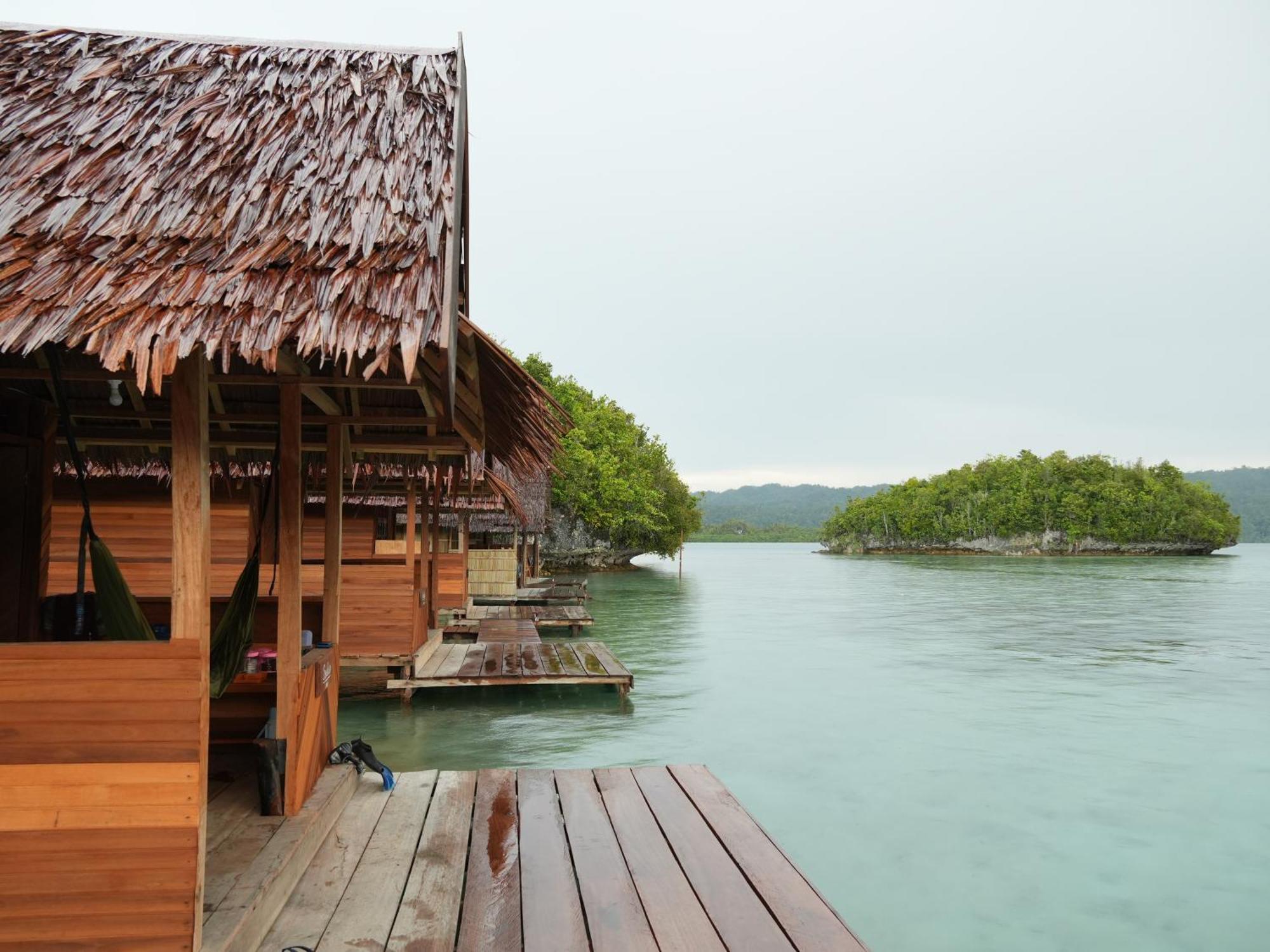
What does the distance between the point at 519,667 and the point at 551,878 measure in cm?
680

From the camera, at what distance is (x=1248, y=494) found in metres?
157

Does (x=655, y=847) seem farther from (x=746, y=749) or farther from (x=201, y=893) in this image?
(x=746, y=749)

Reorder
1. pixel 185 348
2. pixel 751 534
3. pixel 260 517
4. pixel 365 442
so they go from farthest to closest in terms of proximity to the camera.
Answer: pixel 751 534 < pixel 365 442 < pixel 260 517 < pixel 185 348

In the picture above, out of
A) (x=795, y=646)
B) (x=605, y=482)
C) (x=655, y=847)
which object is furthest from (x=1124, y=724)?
(x=605, y=482)

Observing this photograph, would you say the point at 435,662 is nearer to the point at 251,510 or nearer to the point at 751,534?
the point at 251,510

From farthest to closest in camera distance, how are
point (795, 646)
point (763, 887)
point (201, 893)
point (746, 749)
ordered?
1. point (795, 646)
2. point (746, 749)
3. point (763, 887)
4. point (201, 893)

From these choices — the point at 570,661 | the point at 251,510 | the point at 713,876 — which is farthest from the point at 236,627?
the point at 570,661

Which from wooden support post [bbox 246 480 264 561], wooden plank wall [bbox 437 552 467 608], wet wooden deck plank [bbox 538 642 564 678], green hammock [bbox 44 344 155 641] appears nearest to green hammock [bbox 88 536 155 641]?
green hammock [bbox 44 344 155 641]

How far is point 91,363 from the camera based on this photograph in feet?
12.9

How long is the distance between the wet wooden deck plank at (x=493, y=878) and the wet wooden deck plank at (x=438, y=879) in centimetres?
4

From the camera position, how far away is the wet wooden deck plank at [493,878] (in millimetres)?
3230

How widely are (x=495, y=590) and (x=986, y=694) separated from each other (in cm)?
1425

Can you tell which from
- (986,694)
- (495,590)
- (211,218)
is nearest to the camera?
(211,218)

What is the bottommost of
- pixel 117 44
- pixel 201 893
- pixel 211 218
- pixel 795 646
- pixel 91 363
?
pixel 795 646
